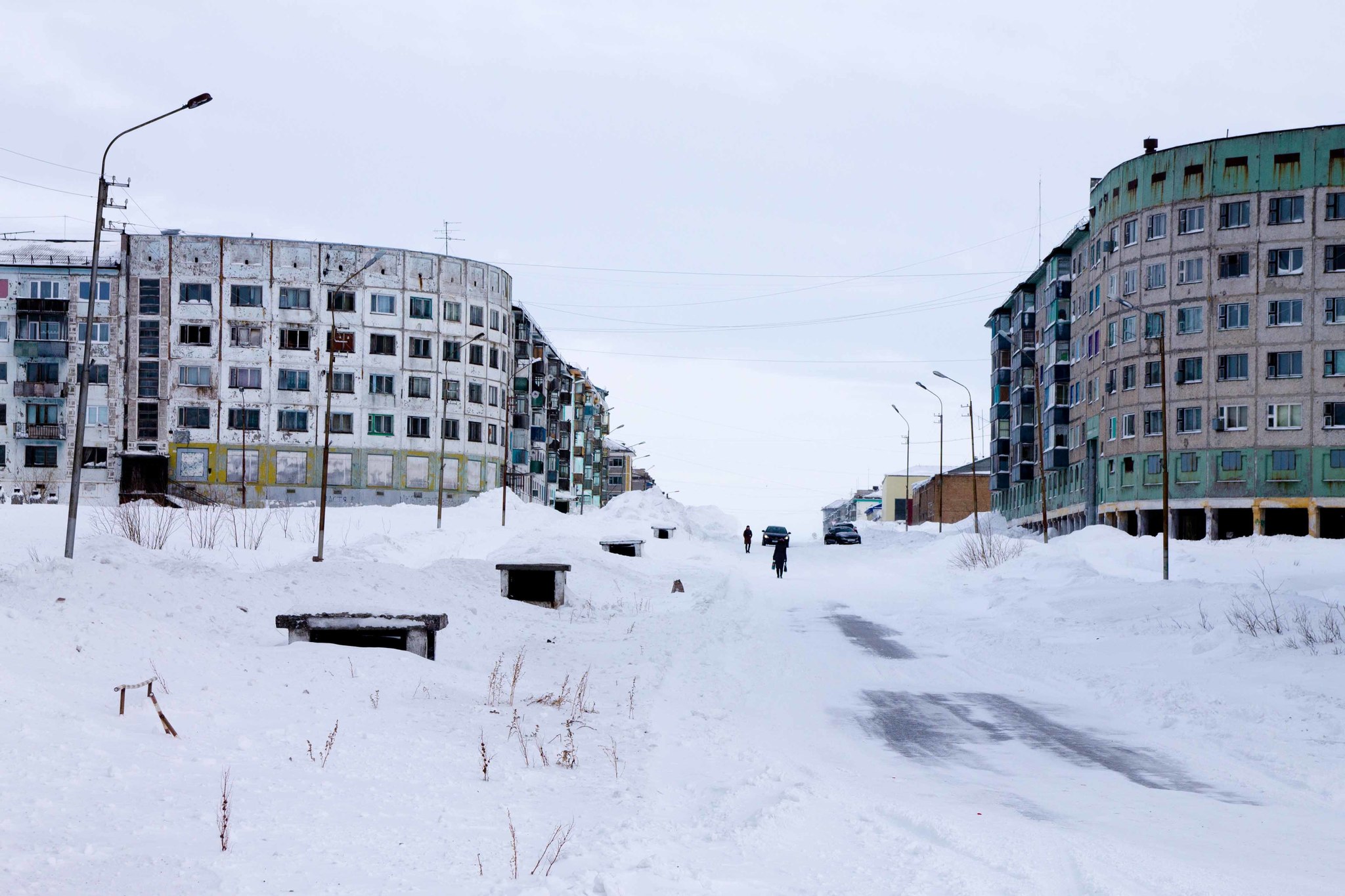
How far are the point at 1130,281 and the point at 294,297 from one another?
50544 mm

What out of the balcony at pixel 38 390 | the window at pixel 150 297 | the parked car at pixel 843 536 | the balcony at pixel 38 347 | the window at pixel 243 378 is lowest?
the parked car at pixel 843 536

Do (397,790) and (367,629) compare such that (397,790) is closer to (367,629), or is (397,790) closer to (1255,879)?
(1255,879)

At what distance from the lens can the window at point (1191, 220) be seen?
201 ft

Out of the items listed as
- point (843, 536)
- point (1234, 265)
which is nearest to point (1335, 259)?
point (1234, 265)

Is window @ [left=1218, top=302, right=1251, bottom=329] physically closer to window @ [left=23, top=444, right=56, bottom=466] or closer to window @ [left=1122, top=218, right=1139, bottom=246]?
window @ [left=1122, top=218, right=1139, bottom=246]

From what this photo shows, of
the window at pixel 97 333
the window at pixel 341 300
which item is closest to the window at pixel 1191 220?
the window at pixel 341 300

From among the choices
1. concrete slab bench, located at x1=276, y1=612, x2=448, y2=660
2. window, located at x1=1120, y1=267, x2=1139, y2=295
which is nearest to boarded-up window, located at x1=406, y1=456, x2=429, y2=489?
window, located at x1=1120, y1=267, x2=1139, y2=295

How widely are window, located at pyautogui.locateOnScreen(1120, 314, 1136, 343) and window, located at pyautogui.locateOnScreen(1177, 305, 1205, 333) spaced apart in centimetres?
283

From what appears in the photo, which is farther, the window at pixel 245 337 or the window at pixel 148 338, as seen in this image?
the window at pixel 245 337

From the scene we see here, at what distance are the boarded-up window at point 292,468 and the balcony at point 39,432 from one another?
13550 mm

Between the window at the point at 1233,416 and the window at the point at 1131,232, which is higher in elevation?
the window at the point at 1131,232

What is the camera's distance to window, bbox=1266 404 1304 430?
193 ft

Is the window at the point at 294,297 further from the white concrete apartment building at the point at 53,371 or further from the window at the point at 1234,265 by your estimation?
the window at the point at 1234,265

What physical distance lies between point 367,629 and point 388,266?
6517 cm
